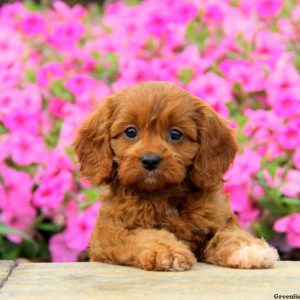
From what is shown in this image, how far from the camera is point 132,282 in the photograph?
4.33 meters

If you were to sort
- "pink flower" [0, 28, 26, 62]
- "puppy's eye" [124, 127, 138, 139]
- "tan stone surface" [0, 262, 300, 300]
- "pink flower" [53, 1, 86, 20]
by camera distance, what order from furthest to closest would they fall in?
"pink flower" [53, 1, 86, 20] < "pink flower" [0, 28, 26, 62] < "puppy's eye" [124, 127, 138, 139] < "tan stone surface" [0, 262, 300, 300]

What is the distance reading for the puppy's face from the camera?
4.69m

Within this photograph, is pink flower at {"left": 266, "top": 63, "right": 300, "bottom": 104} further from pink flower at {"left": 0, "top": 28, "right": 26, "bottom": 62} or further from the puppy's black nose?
the puppy's black nose

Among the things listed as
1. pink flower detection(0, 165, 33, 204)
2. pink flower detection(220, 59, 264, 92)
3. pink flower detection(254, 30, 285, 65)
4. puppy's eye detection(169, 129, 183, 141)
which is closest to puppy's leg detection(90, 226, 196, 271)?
puppy's eye detection(169, 129, 183, 141)

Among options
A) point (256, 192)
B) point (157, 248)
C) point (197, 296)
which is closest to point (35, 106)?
point (256, 192)

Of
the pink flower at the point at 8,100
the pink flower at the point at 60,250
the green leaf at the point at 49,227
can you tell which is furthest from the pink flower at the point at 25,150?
the pink flower at the point at 60,250

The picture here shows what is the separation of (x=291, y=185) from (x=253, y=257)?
65.1 inches

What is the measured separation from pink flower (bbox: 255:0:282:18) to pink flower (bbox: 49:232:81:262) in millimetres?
2955

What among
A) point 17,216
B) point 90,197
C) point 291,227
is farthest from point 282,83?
point 17,216

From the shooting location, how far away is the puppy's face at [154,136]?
15.4 feet

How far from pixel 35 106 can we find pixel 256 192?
6.49ft

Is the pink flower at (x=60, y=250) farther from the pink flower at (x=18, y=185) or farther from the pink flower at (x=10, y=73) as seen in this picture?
the pink flower at (x=10, y=73)

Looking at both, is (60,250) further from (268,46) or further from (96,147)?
(268,46)

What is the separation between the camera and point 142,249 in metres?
4.62
